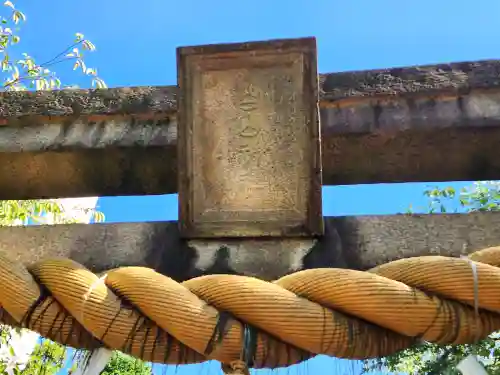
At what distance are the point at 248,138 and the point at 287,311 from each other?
896mm

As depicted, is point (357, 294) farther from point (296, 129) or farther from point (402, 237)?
point (296, 129)

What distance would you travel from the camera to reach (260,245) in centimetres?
196

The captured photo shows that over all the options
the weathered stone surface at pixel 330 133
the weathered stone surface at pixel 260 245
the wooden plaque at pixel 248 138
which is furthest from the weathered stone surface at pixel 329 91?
the weathered stone surface at pixel 260 245

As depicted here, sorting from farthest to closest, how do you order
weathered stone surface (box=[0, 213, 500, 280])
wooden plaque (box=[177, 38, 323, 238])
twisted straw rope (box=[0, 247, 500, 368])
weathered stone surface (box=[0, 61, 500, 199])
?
1. weathered stone surface (box=[0, 61, 500, 199])
2. wooden plaque (box=[177, 38, 323, 238])
3. weathered stone surface (box=[0, 213, 500, 280])
4. twisted straw rope (box=[0, 247, 500, 368])

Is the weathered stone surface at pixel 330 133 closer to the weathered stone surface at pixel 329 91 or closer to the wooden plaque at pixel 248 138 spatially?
the weathered stone surface at pixel 329 91

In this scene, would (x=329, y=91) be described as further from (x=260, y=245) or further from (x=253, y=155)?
(x=260, y=245)

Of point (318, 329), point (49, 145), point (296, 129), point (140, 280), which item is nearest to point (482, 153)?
point (296, 129)

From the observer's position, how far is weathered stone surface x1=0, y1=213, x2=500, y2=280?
1.92 metres

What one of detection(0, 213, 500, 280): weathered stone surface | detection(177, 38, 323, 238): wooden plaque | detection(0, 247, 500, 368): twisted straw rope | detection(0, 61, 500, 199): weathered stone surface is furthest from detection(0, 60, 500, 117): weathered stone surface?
detection(0, 247, 500, 368): twisted straw rope

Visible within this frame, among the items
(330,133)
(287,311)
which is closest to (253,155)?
(330,133)

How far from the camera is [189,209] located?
2.03 metres

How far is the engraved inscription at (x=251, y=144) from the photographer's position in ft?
6.75

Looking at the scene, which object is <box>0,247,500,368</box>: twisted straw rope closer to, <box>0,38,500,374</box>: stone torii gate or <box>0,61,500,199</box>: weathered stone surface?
<box>0,38,500,374</box>: stone torii gate

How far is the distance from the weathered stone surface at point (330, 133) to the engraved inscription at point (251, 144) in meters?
0.20
